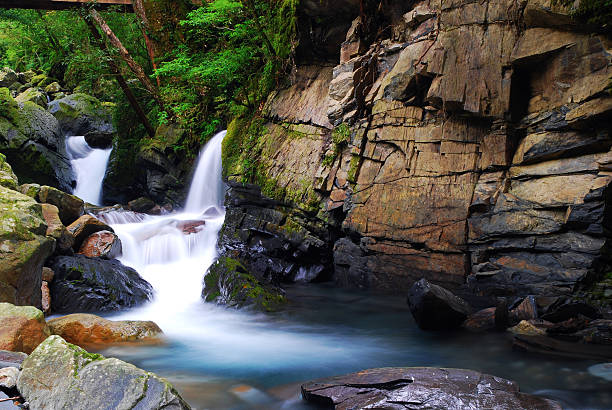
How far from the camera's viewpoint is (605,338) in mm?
5570

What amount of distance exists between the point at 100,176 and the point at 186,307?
10595 mm

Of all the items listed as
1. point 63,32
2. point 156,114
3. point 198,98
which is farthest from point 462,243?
point 63,32

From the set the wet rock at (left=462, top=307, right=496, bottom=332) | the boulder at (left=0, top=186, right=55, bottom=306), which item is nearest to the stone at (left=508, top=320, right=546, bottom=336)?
the wet rock at (left=462, top=307, right=496, bottom=332)

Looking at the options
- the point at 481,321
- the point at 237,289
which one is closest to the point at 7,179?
the point at 237,289

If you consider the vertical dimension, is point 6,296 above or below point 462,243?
below

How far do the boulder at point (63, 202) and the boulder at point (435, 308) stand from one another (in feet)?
25.9

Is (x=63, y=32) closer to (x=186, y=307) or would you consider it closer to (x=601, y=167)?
(x=186, y=307)

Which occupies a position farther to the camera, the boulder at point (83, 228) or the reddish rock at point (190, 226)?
the reddish rock at point (190, 226)

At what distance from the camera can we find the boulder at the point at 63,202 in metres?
9.84

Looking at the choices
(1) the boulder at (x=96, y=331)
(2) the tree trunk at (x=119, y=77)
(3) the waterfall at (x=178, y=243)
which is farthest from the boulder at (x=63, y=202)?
(2) the tree trunk at (x=119, y=77)

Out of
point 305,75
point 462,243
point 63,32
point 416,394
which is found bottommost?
point 416,394

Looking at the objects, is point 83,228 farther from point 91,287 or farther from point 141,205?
point 141,205

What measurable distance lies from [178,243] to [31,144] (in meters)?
7.10

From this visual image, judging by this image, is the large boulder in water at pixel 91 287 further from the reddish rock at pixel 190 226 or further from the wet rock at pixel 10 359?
the wet rock at pixel 10 359
